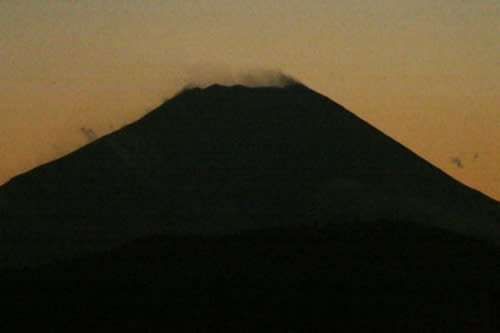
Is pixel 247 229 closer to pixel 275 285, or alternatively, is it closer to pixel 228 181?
pixel 275 285

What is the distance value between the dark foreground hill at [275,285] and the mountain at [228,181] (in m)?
18.2

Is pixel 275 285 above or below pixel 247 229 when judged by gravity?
below

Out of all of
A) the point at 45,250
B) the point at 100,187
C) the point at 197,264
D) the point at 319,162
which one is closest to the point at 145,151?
the point at 100,187

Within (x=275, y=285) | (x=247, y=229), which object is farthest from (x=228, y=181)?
(x=275, y=285)

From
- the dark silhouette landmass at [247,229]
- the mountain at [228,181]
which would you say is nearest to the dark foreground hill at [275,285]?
the dark silhouette landmass at [247,229]

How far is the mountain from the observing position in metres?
60.0

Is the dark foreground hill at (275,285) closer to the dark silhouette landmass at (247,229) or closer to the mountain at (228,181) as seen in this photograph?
Answer: the dark silhouette landmass at (247,229)

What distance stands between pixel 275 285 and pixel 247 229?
27.6ft

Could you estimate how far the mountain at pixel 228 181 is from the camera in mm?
60031

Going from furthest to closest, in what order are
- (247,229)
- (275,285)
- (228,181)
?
(228,181) < (247,229) < (275,285)

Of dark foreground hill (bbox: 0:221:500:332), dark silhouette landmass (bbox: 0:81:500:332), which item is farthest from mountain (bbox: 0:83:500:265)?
dark foreground hill (bbox: 0:221:500:332)

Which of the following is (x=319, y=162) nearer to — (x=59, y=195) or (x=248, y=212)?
(x=248, y=212)

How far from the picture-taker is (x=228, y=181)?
233 feet

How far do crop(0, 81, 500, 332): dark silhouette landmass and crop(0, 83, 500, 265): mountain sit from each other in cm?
16
